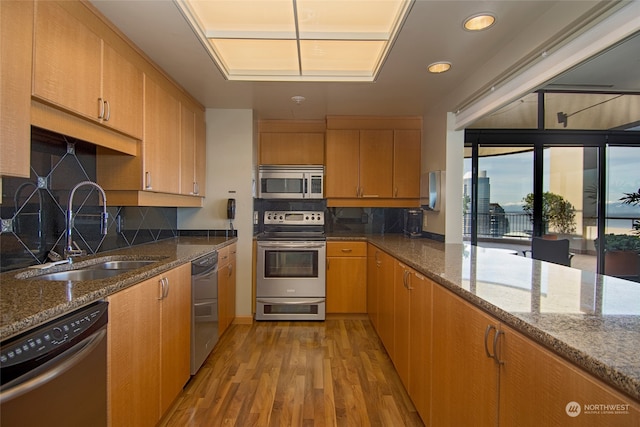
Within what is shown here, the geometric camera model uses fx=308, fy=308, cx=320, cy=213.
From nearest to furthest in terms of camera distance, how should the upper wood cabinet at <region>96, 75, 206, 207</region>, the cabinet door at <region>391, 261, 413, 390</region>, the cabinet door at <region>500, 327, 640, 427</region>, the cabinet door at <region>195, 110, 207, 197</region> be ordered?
the cabinet door at <region>500, 327, 640, 427</region>
the cabinet door at <region>391, 261, 413, 390</region>
the upper wood cabinet at <region>96, 75, 206, 207</region>
the cabinet door at <region>195, 110, 207, 197</region>

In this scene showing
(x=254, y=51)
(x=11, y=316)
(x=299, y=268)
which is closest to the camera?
(x=11, y=316)

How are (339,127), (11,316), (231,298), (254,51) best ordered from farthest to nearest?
1. (339,127)
2. (231,298)
3. (254,51)
4. (11,316)

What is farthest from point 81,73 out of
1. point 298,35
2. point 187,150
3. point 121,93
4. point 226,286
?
point 226,286

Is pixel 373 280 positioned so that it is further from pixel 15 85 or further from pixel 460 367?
pixel 15 85

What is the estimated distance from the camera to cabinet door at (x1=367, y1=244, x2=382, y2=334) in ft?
9.58

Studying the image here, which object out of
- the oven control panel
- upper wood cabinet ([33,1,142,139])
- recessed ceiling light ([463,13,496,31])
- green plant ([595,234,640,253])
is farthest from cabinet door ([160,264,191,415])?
green plant ([595,234,640,253])

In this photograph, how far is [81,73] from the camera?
60.3 inches

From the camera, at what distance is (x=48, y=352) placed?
94cm

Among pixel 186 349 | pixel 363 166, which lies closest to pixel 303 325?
pixel 186 349

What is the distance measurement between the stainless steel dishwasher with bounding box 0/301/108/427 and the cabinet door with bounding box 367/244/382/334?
2142 millimetres

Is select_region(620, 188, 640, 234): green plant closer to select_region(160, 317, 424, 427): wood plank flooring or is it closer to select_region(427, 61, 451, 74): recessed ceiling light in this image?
select_region(427, 61, 451, 74): recessed ceiling light

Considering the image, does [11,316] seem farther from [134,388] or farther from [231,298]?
[231,298]

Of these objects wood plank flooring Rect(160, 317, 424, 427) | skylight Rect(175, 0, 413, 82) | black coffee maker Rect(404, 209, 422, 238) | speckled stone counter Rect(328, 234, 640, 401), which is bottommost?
wood plank flooring Rect(160, 317, 424, 427)

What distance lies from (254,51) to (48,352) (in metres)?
2.13
